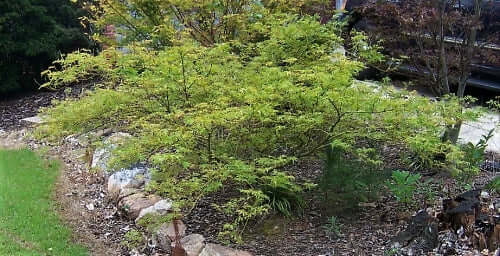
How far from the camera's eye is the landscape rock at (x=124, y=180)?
213 inches

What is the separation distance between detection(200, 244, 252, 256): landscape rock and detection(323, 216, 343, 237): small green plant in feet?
2.18

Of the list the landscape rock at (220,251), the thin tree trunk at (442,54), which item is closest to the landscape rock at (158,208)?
the landscape rock at (220,251)

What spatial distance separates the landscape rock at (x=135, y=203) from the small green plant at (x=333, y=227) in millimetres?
1683

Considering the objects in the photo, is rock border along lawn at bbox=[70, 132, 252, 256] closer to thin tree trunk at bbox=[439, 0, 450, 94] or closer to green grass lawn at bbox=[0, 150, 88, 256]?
green grass lawn at bbox=[0, 150, 88, 256]

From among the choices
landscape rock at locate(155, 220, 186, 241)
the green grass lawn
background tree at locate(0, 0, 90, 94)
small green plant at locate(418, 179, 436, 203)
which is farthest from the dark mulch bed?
small green plant at locate(418, 179, 436, 203)

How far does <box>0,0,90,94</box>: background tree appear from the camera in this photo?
29.7ft

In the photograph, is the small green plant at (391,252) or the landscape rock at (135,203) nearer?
the small green plant at (391,252)

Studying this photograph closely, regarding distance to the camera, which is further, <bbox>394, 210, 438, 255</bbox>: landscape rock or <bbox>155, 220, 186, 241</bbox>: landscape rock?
<bbox>155, 220, 186, 241</bbox>: landscape rock

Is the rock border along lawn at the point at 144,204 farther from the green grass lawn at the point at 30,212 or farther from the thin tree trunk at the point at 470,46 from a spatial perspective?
the thin tree trunk at the point at 470,46

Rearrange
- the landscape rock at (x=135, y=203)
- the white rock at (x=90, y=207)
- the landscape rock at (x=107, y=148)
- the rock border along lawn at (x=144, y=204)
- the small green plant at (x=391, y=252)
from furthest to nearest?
the white rock at (x=90, y=207) < the landscape rock at (x=135, y=203) < the landscape rock at (x=107, y=148) < the rock border along lawn at (x=144, y=204) < the small green plant at (x=391, y=252)

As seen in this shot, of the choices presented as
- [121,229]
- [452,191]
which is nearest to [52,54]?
[121,229]

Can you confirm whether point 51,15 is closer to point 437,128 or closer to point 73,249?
point 73,249

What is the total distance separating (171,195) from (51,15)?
7.42m

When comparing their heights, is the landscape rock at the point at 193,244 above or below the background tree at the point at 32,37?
below
